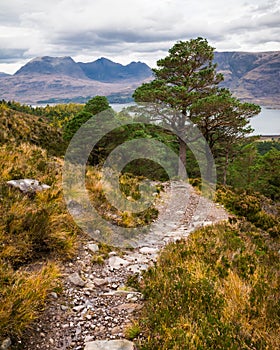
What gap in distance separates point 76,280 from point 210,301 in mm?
2071

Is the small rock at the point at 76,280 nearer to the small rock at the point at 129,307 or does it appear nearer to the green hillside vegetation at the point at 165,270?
the green hillside vegetation at the point at 165,270

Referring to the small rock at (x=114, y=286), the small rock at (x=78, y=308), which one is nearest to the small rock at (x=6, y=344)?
the small rock at (x=78, y=308)

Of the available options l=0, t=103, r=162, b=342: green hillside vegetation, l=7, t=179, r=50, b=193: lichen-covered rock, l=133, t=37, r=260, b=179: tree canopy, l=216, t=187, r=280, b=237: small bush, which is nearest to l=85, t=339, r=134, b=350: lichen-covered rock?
l=0, t=103, r=162, b=342: green hillside vegetation

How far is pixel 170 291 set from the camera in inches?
152

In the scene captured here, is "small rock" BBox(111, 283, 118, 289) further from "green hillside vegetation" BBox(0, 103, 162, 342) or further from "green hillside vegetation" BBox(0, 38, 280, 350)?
"green hillside vegetation" BBox(0, 103, 162, 342)

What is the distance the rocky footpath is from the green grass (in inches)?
12.8

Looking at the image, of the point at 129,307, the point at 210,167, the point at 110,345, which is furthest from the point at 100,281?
the point at 210,167

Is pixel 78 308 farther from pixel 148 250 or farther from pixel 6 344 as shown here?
pixel 148 250

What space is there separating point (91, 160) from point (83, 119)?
12.4 feet

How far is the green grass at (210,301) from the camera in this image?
295 centimetres

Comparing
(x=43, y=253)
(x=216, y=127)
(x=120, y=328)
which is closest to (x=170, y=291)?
(x=120, y=328)

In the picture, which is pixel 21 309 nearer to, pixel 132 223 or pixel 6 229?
pixel 6 229

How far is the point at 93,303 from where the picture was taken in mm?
4055

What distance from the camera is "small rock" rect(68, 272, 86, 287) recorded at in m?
4.43
